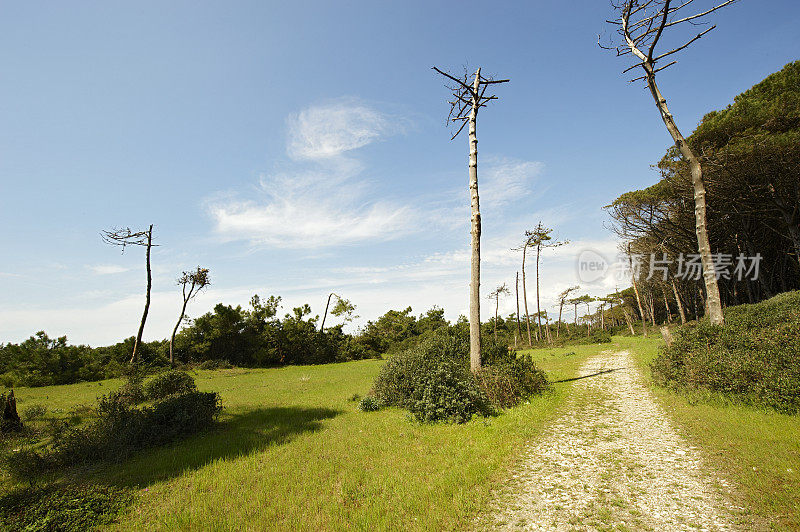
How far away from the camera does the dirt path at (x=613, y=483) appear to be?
3.67m

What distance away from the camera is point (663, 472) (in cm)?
470

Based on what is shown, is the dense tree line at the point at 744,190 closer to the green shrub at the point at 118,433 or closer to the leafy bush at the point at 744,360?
the leafy bush at the point at 744,360

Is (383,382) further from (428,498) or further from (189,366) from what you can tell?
(189,366)

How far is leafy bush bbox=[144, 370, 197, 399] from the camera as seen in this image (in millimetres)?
12977

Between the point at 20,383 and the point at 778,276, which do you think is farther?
the point at 778,276

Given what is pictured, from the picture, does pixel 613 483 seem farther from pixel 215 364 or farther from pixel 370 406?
pixel 215 364

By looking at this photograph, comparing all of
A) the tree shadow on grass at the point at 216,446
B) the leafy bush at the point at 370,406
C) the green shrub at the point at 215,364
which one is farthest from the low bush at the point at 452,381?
the green shrub at the point at 215,364

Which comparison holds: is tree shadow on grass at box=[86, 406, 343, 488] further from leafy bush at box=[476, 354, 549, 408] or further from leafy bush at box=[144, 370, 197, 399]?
leafy bush at box=[476, 354, 549, 408]

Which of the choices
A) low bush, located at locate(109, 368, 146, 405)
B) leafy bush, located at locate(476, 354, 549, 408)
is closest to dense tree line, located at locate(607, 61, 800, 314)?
leafy bush, located at locate(476, 354, 549, 408)

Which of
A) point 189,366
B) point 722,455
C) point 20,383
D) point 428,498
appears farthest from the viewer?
point 189,366

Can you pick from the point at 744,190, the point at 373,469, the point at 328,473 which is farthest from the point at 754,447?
the point at 744,190

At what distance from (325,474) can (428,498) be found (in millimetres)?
2159

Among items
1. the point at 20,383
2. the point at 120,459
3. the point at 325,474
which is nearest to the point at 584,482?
the point at 325,474

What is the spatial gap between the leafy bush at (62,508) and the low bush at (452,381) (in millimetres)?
6212
